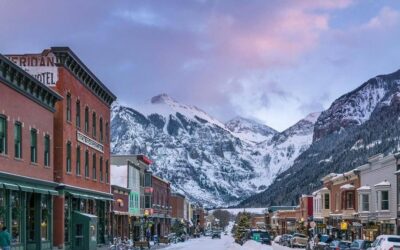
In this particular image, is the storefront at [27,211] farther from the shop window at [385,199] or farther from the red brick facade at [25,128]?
the shop window at [385,199]

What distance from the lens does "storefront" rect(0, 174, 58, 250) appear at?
34.7 metres

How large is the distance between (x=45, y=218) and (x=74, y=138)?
785cm

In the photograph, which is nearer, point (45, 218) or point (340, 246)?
point (45, 218)

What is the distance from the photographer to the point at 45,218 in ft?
139

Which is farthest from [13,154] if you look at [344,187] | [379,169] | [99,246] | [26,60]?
[344,187]

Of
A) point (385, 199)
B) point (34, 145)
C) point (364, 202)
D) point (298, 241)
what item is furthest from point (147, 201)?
point (34, 145)

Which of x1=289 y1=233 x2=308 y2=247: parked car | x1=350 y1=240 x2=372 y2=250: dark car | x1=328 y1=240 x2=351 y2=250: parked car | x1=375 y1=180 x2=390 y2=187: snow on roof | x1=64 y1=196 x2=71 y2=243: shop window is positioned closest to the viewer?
x1=64 y1=196 x2=71 y2=243: shop window

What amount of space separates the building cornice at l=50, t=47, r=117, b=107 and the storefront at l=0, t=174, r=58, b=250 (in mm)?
7998

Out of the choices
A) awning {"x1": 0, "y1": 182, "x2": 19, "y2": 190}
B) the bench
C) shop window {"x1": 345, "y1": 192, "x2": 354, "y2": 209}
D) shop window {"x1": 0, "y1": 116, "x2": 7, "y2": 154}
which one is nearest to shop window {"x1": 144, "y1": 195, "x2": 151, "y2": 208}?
shop window {"x1": 345, "y1": 192, "x2": 354, "y2": 209}

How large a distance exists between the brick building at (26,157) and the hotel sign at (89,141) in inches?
244

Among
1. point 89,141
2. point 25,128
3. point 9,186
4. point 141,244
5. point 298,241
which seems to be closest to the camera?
point 9,186

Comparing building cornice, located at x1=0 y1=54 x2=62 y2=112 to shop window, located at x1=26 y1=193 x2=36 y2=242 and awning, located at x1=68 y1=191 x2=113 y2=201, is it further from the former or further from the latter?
awning, located at x1=68 y1=191 x2=113 y2=201

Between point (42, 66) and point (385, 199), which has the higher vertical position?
point (42, 66)

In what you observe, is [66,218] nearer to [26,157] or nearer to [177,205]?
[26,157]
